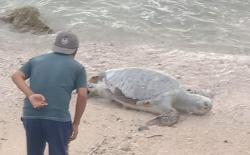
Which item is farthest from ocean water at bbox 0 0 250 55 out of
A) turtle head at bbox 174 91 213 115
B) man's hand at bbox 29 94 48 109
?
man's hand at bbox 29 94 48 109

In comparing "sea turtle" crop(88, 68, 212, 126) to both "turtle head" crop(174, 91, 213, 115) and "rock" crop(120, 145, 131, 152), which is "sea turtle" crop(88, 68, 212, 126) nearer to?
"turtle head" crop(174, 91, 213, 115)

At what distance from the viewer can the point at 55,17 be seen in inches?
417

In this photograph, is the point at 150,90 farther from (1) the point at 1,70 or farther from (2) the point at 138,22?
(2) the point at 138,22

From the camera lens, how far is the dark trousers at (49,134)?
4.00 m

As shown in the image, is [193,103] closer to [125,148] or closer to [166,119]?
[166,119]

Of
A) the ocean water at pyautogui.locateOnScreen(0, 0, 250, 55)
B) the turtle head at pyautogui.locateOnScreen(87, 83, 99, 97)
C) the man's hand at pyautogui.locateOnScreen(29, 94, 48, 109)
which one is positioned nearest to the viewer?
the man's hand at pyautogui.locateOnScreen(29, 94, 48, 109)

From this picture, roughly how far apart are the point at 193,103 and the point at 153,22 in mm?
4357

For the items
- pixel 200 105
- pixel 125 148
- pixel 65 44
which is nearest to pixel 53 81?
pixel 65 44

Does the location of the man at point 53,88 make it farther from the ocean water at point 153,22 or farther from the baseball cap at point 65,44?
the ocean water at point 153,22

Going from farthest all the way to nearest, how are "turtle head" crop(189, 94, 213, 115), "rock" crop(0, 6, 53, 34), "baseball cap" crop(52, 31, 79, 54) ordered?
"rock" crop(0, 6, 53, 34) < "turtle head" crop(189, 94, 213, 115) < "baseball cap" crop(52, 31, 79, 54)

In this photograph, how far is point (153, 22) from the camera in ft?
34.0

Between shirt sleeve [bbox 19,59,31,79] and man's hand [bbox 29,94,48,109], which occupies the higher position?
shirt sleeve [bbox 19,59,31,79]

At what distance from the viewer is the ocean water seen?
9.32 m

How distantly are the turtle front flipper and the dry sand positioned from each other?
9 cm
